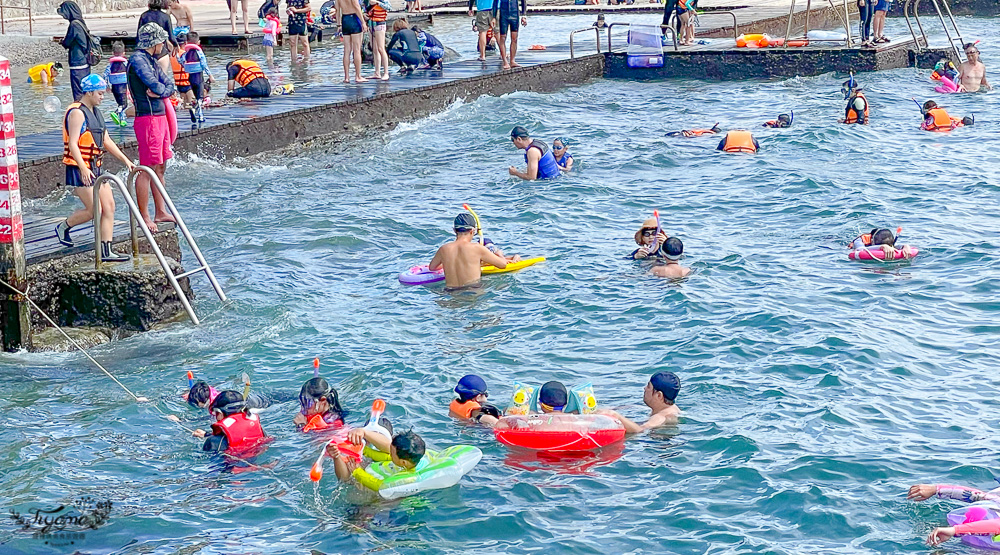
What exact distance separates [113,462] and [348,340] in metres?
2.79

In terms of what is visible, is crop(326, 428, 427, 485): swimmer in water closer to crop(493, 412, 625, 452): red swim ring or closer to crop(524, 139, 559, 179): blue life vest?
crop(493, 412, 625, 452): red swim ring

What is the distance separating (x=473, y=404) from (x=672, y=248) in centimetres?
418

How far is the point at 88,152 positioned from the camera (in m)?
10.1

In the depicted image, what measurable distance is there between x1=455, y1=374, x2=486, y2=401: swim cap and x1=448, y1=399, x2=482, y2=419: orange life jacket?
0.15 ft

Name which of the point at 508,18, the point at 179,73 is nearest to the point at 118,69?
the point at 179,73

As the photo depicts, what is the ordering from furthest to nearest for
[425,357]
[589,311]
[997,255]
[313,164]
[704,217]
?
[313,164] → [704,217] → [997,255] → [589,311] → [425,357]

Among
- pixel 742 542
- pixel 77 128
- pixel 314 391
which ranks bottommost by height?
pixel 742 542

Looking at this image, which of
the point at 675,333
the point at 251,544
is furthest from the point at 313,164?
the point at 251,544

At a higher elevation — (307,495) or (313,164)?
(313,164)

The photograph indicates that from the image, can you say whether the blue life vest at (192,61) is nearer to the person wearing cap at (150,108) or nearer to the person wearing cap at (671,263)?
the person wearing cap at (150,108)

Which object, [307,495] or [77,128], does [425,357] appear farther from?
[77,128]

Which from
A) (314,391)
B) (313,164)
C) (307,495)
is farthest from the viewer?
(313,164)

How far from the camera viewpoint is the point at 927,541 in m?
6.63

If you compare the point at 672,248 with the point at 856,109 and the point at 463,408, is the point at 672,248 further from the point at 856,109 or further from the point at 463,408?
the point at 856,109
